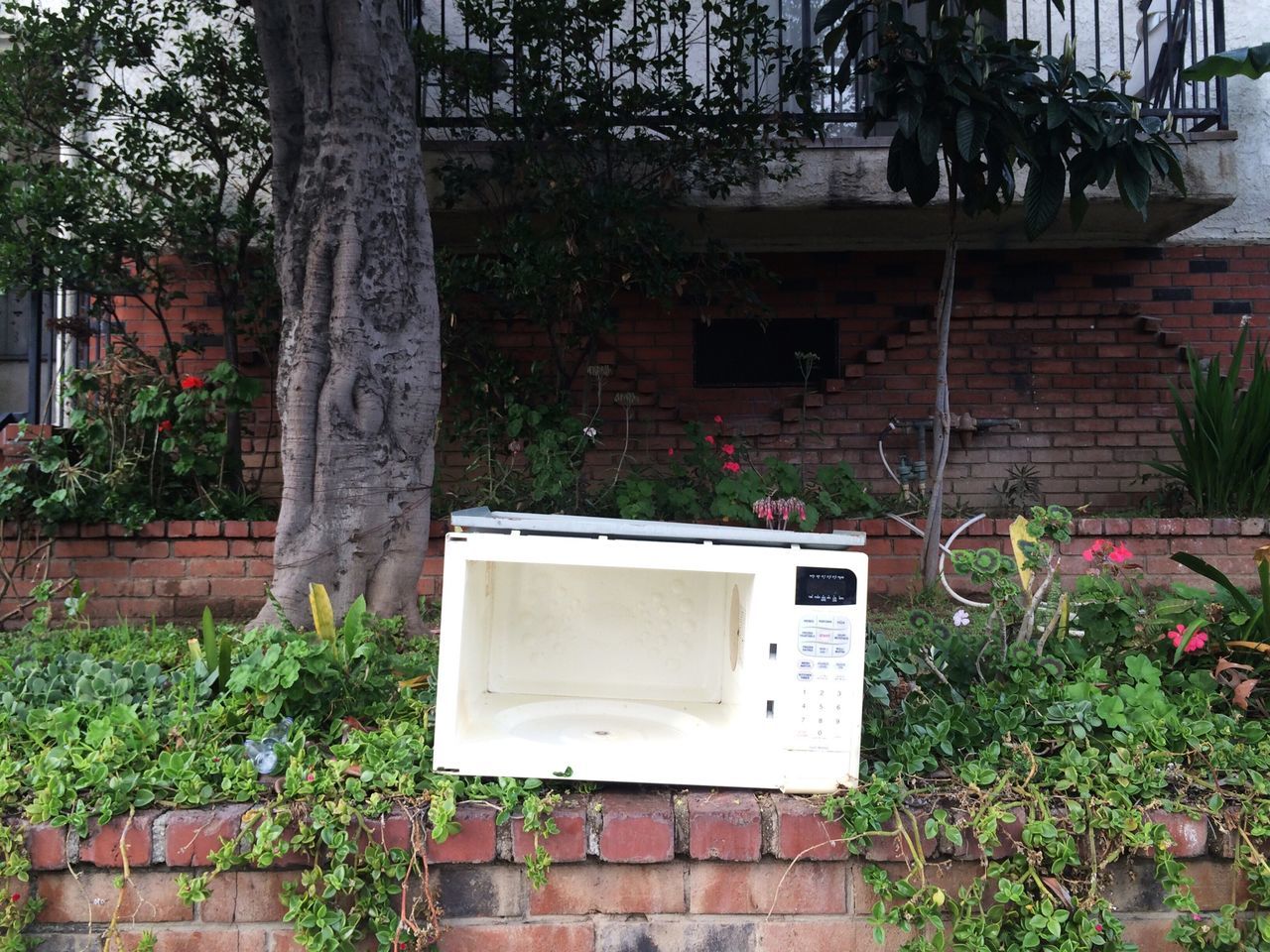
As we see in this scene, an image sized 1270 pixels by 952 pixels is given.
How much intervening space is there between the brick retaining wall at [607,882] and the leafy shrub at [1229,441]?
12.3ft

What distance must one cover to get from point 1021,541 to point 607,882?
1.37 m

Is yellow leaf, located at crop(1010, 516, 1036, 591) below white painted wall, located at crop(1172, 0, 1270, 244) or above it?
below

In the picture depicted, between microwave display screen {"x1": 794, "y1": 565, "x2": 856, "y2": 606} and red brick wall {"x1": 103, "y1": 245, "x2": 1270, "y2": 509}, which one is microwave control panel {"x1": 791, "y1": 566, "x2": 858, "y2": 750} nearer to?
microwave display screen {"x1": 794, "y1": 565, "x2": 856, "y2": 606}

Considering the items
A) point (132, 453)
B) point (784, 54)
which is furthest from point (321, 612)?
point (784, 54)

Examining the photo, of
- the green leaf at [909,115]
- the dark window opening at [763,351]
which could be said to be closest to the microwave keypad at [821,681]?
the green leaf at [909,115]

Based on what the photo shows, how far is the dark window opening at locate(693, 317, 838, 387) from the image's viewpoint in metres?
6.25

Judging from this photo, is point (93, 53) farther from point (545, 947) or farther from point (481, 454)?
point (545, 947)

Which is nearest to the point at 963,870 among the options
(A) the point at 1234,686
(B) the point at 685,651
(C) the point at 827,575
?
(C) the point at 827,575

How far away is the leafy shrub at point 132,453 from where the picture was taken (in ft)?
15.1

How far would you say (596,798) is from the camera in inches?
76.1

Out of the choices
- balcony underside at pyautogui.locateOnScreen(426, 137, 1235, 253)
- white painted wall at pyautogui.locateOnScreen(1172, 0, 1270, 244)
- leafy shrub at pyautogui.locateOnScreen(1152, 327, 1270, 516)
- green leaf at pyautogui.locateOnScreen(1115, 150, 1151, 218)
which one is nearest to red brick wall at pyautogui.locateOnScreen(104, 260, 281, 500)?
balcony underside at pyautogui.locateOnScreen(426, 137, 1235, 253)

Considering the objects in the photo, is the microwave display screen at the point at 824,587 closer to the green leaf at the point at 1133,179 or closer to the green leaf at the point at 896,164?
the green leaf at the point at 896,164

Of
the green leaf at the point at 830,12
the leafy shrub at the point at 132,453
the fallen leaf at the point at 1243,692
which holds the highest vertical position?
the green leaf at the point at 830,12

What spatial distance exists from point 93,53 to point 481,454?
3.16 m
